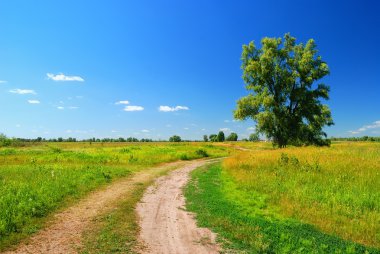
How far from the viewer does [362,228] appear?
9.03m

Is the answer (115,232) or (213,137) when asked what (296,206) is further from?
(213,137)

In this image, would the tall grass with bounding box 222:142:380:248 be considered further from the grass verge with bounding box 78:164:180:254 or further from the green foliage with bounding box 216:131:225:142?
the green foliage with bounding box 216:131:225:142

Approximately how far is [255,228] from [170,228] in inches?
101

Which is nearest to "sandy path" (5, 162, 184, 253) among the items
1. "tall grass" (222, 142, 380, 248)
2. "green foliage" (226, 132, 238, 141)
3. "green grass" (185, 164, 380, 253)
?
"green grass" (185, 164, 380, 253)

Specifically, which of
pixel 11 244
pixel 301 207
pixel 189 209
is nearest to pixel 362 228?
pixel 301 207

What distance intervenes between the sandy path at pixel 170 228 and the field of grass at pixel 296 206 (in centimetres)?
50

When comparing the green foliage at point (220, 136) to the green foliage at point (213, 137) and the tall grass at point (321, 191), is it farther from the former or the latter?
the tall grass at point (321, 191)

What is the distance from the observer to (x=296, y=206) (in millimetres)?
11133

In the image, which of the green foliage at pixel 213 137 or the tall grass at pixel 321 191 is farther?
the green foliage at pixel 213 137

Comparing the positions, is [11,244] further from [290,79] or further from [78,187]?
[290,79]

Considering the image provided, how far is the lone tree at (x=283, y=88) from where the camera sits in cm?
3919

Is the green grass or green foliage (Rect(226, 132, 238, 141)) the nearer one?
the green grass

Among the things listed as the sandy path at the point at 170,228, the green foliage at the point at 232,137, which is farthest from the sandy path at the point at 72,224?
the green foliage at the point at 232,137

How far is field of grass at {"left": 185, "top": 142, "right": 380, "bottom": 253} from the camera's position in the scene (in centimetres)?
799
